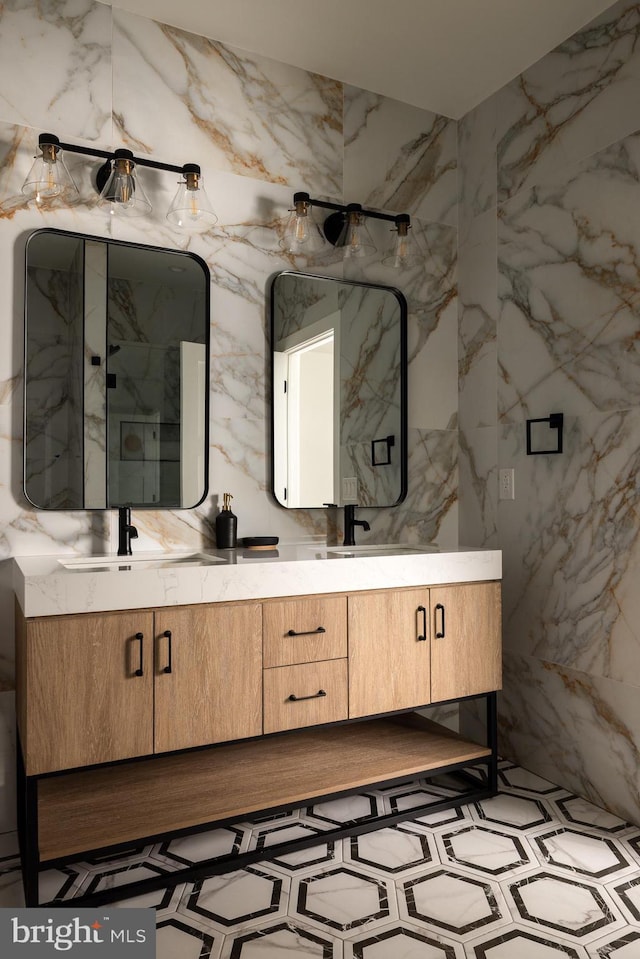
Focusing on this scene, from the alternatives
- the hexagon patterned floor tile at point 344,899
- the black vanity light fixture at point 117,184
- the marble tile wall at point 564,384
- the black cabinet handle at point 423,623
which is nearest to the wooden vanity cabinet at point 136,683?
the hexagon patterned floor tile at point 344,899

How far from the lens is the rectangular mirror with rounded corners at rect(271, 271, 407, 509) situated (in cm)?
259

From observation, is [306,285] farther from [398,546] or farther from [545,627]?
[545,627]

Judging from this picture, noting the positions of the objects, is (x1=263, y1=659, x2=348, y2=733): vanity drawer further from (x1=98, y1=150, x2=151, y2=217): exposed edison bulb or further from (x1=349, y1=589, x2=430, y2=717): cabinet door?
(x1=98, y1=150, x2=151, y2=217): exposed edison bulb

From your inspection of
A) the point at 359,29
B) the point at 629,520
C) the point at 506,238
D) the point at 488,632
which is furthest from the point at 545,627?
the point at 359,29

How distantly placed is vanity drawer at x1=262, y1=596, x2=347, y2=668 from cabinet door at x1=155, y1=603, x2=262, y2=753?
0.12 feet

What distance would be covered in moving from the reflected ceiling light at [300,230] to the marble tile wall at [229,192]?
61 millimetres

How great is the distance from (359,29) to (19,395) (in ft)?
5.75

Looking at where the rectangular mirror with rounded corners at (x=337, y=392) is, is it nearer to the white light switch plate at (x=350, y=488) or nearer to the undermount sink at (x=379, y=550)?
the white light switch plate at (x=350, y=488)

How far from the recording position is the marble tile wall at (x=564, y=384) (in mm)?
2266

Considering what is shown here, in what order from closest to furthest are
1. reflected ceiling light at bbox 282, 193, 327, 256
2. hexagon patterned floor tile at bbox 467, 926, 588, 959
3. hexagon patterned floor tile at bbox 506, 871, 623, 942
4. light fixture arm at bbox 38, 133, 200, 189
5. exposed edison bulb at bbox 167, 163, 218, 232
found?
hexagon patterned floor tile at bbox 467, 926, 588, 959, hexagon patterned floor tile at bbox 506, 871, 623, 942, light fixture arm at bbox 38, 133, 200, 189, exposed edison bulb at bbox 167, 163, 218, 232, reflected ceiling light at bbox 282, 193, 327, 256

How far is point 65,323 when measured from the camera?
2.21 metres

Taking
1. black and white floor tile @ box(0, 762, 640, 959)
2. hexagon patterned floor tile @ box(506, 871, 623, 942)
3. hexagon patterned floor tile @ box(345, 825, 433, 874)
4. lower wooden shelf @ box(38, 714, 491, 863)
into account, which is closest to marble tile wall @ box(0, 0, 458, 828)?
lower wooden shelf @ box(38, 714, 491, 863)

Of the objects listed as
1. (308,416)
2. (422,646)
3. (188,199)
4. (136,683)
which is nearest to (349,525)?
(308,416)

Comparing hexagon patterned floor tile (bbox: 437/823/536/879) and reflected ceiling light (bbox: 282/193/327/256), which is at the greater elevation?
reflected ceiling light (bbox: 282/193/327/256)
